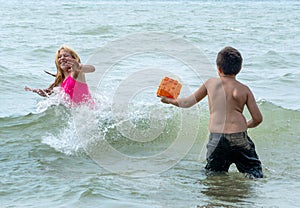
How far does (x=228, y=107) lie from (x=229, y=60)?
432 mm

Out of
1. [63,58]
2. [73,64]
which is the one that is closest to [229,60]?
[73,64]

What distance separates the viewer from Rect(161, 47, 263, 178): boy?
17.8 ft

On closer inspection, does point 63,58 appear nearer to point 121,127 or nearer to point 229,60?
point 121,127

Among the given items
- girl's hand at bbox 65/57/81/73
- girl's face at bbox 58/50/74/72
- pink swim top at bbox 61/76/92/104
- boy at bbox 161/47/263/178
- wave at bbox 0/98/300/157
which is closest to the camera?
boy at bbox 161/47/263/178

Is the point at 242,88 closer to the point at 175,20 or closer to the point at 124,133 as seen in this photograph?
the point at 124,133

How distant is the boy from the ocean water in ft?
1.18

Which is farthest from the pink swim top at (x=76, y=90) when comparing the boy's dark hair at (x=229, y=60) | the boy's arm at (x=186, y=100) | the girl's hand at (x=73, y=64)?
the boy's dark hair at (x=229, y=60)

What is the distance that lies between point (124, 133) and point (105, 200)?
2.95 metres

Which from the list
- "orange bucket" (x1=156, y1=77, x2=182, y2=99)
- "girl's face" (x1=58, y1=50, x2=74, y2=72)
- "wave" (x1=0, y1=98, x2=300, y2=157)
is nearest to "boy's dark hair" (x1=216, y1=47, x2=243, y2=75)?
"orange bucket" (x1=156, y1=77, x2=182, y2=99)

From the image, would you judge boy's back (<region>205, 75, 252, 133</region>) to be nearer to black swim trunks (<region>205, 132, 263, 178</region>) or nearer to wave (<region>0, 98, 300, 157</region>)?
black swim trunks (<region>205, 132, 263, 178</region>)

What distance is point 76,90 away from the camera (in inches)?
309

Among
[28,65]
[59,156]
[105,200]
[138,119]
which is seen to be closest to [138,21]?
[28,65]

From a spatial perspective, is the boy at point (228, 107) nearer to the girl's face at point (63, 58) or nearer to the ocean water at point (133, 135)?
the ocean water at point (133, 135)

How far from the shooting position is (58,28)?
22.0 meters
